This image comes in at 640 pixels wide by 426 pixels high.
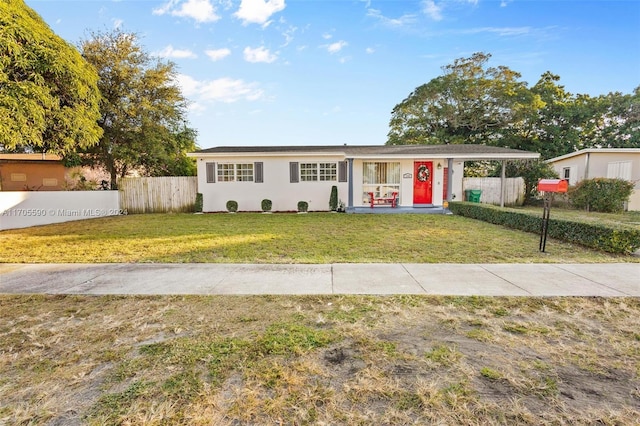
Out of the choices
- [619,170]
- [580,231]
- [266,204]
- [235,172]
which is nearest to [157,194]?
[235,172]

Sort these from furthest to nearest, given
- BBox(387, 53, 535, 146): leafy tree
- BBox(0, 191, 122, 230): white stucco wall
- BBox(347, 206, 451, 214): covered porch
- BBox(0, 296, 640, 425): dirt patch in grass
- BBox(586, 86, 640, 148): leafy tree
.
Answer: BBox(387, 53, 535, 146): leafy tree
BBox(586, 86, 640, 148): leafy tree
BBox(347, 206, 451, 214): covered porch
BBox(0, 191, 122, 230): white stucco wall
BBox(0, 296, 640, 425): dirt patch in grass

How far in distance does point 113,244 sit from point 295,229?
4.76 meters

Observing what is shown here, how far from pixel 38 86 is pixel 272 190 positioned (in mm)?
8929

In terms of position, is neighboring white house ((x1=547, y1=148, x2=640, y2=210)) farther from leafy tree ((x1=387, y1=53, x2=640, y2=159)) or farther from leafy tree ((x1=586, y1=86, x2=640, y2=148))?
leafy tree ((x1=586, y1=86, x2=640, y2=148))

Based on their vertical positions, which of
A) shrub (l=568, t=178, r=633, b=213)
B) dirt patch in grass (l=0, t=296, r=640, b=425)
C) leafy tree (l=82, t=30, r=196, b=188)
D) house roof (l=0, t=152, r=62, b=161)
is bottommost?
dirt patch in grass (l=0, t=296, r=640, b=425)

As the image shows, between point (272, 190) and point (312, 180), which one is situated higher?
point (312, 180)

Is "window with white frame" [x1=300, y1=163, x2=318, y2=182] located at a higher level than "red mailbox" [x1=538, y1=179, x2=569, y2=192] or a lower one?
higher

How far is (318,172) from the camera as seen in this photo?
14.5m

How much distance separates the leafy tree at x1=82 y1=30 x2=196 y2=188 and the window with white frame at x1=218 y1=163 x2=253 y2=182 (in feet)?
Answer: 11.6

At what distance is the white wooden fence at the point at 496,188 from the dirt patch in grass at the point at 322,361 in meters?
13.4

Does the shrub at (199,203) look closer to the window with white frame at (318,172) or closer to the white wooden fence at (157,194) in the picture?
the white wooden fence at (157,194)

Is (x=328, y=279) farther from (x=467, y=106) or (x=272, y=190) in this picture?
(x=467, y=106)

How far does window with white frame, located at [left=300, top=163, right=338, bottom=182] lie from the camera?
14.5 m

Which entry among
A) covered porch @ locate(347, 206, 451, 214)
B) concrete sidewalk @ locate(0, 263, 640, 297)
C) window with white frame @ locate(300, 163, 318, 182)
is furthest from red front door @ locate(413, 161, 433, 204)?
concrete sidewalk @ locate(0, 263, 640, 297)
